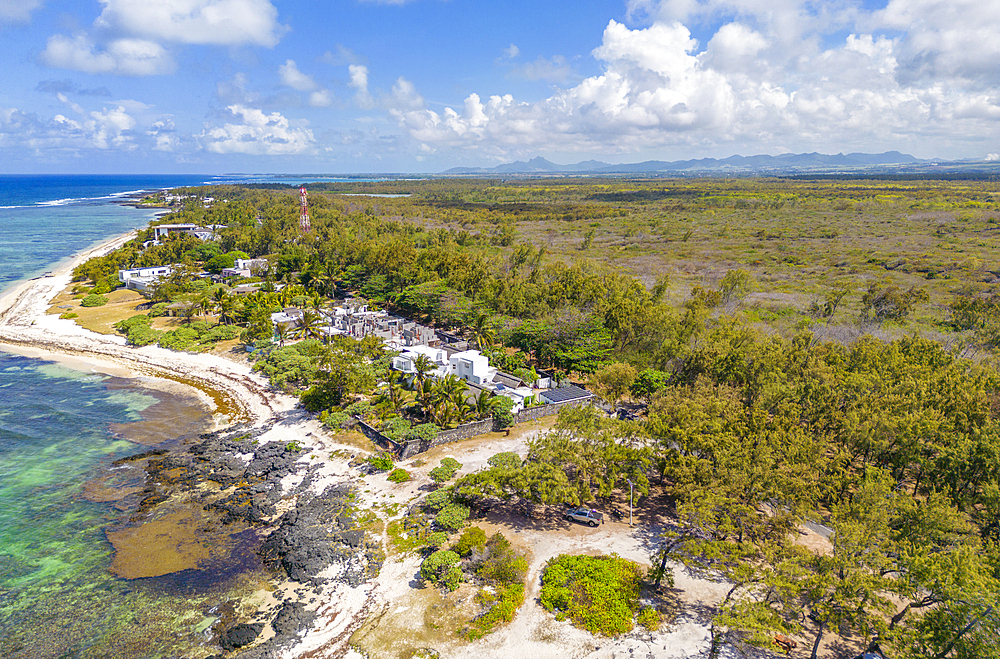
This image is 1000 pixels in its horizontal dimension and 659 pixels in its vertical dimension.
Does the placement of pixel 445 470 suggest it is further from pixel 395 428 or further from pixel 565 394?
pixel 565 394

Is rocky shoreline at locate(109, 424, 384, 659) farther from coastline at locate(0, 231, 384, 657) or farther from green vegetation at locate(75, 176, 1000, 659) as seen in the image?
green vegetation at locate(75, 176, 1000, 659)

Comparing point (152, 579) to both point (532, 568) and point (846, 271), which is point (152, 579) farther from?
point (846, 271)

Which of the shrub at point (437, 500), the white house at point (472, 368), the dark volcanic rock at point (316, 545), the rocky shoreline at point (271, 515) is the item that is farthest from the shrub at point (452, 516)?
the white house at point (472, 368)

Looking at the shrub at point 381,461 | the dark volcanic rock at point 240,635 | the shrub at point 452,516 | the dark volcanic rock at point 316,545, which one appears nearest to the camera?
the dark volcanic rock at point 240,635

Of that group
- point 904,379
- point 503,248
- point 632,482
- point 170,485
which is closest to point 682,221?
point 503,248

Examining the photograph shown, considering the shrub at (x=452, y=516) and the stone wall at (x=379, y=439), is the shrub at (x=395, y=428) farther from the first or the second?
the shrub at (x=452, y=516)

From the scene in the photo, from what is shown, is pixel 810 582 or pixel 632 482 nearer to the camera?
pixel 810 582

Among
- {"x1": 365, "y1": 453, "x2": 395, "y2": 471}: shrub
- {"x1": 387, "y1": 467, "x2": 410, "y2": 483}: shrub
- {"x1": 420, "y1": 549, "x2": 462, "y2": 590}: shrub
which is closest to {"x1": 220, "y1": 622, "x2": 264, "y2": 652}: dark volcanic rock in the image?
{"x1": 420, "y1": 549, "x2": 462, "y2": 590}: shrub
